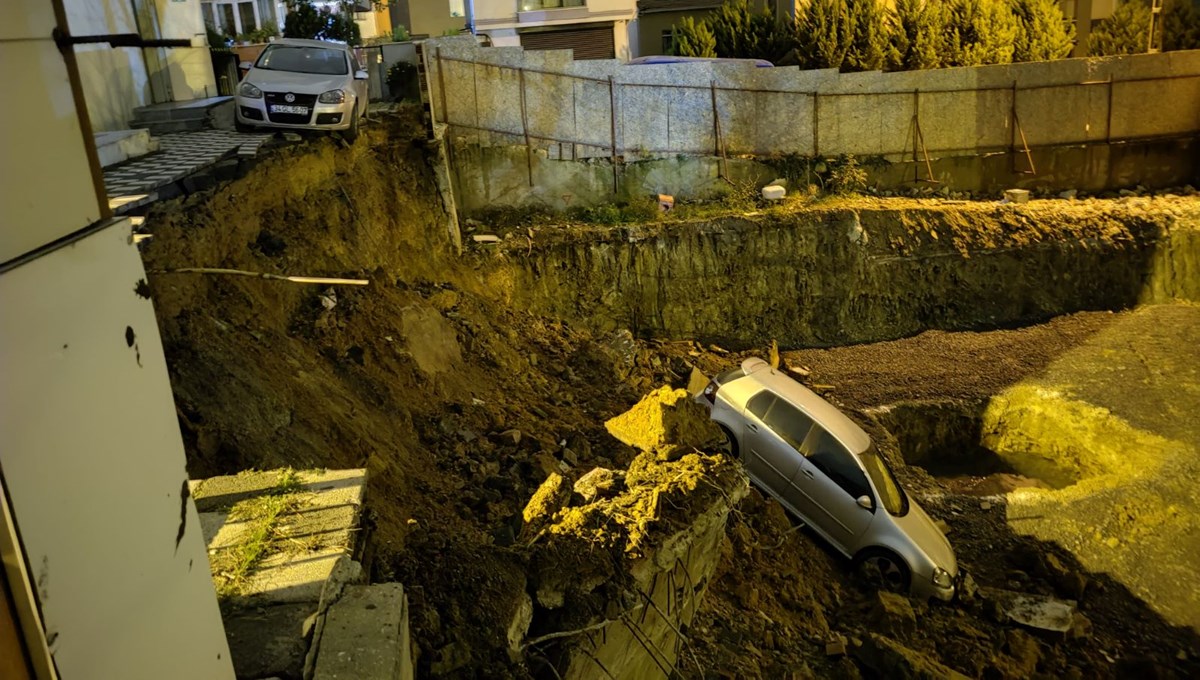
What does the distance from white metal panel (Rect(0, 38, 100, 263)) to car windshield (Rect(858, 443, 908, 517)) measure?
29.8 feet

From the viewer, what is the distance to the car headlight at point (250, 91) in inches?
543

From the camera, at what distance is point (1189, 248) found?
16.7 m

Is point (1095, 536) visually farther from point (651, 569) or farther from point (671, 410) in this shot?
point (651, 569)

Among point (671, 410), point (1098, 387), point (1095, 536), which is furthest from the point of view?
point (1098, 387)

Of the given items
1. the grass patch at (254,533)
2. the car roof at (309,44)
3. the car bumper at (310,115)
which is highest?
the car roof at (309,44)

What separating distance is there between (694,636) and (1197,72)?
18774mm

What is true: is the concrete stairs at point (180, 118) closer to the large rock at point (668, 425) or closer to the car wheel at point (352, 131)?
the car wheel at point (352, 131)

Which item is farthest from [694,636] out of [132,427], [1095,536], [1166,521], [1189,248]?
[1189,248]

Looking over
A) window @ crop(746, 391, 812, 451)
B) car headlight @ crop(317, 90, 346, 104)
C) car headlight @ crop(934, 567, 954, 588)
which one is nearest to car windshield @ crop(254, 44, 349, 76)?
car headlight @ crop(317, 90, 346, 104)

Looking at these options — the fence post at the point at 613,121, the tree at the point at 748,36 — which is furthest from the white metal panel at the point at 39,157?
the tree at the point at 748,36

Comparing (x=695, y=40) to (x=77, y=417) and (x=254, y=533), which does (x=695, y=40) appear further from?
(x=77, y=417)

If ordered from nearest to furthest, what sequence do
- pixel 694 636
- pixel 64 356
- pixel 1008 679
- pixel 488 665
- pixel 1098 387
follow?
pixel 64 356 → pixel 488 665 → pixel 694 636 → pixel 1008 679 → pixel 1098 387

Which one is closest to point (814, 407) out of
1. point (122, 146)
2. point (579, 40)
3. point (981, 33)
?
point (122, 146)

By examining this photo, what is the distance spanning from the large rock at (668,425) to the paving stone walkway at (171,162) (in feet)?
19.9
